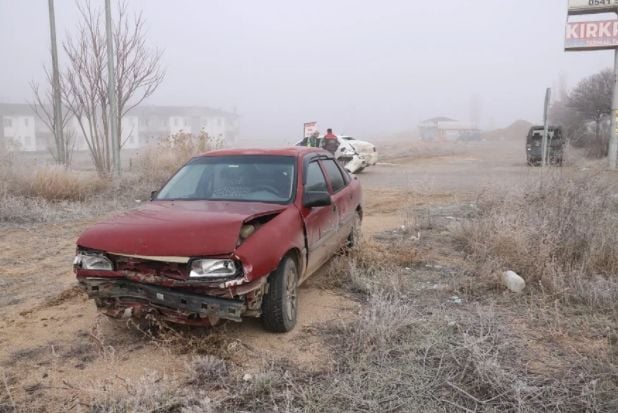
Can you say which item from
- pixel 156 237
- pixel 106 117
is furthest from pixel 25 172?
pixel 156 237

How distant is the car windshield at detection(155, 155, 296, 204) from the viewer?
4570mm

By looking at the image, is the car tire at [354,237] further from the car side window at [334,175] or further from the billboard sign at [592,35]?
the billboard sign at [592,35]

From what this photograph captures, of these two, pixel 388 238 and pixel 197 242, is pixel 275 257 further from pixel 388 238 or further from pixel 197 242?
pixel 388 238

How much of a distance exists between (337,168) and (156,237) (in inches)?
123

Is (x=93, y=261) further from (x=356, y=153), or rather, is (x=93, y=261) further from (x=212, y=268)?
(x=356, y=153)

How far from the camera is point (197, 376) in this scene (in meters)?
3.26

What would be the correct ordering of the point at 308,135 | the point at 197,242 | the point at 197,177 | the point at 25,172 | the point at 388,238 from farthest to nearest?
the point at 308,135 < the point at 25,172 < the point at 388,238 < the point at 197,177 < the point at 197,242

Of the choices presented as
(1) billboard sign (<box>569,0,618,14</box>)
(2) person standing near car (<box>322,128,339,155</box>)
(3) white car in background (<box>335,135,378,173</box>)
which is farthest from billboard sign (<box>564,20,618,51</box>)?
(2) person standing near car (<box>322,128,339,155</box>)

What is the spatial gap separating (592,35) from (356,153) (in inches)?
449

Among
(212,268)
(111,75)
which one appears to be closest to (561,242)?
(212,268)

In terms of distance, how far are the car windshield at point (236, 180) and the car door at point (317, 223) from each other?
0.77 feet

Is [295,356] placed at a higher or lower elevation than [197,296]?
lower

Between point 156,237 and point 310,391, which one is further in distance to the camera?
point 156,237

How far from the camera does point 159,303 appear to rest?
349 centimetres
